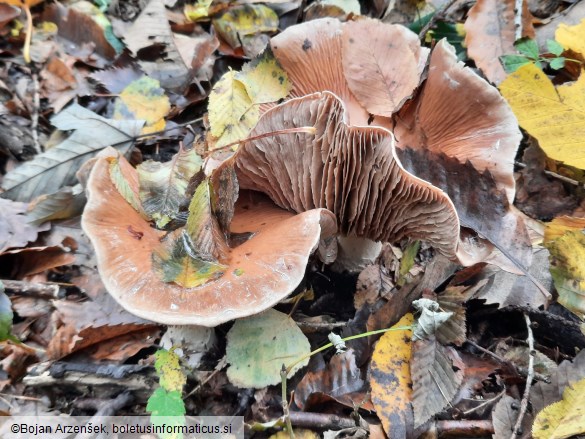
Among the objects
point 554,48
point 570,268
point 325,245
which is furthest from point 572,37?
point 325,245

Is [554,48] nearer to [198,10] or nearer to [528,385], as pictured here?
[528,385]

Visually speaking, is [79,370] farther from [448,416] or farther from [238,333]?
[448,416]

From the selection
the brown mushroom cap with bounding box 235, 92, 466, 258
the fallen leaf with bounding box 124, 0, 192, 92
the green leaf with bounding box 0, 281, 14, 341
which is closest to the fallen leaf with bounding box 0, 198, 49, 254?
the green leaf with bounding box 0, 281, 14, 341

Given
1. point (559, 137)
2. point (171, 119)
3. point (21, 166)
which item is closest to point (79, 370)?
point (21, 166)

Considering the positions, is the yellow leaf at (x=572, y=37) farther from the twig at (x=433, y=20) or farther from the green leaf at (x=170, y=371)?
the green leaf at (x=170, y=371)

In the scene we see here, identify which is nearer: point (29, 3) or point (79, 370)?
point (79, 370)
